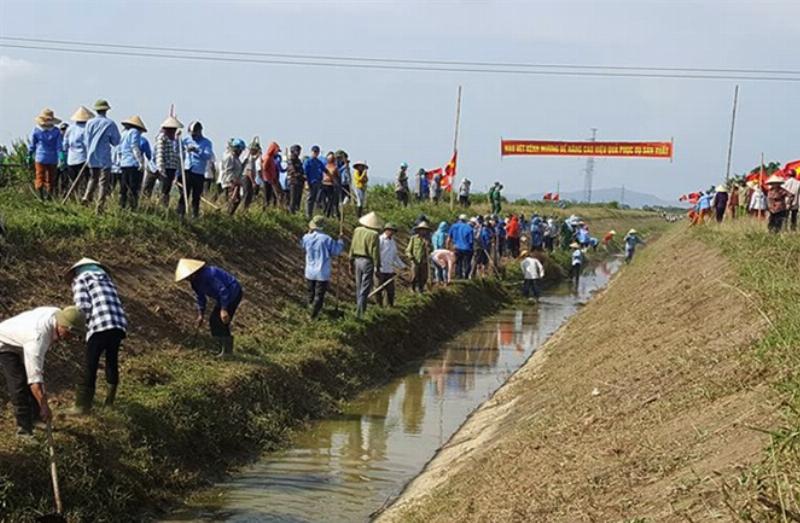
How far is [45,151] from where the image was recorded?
54.0 feet

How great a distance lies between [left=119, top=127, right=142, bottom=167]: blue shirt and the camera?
16.1 meters

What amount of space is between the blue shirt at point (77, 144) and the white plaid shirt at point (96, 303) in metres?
6.56

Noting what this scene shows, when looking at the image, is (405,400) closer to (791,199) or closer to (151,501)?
(151,501)

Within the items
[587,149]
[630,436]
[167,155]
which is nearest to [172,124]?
[167,155]

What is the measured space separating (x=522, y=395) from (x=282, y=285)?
6401 millimetres

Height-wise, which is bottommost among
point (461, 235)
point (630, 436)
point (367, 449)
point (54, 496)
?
point (367, 449)

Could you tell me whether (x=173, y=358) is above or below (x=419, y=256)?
Result: below

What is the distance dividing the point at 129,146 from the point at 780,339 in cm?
1090

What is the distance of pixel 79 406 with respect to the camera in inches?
398

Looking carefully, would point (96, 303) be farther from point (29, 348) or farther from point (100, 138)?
point (100, 138)

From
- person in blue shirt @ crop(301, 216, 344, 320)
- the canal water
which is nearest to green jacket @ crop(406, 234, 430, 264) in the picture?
the canal water

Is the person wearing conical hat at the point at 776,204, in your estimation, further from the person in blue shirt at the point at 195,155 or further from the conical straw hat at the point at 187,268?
the conical straw hat at the point at 187,268

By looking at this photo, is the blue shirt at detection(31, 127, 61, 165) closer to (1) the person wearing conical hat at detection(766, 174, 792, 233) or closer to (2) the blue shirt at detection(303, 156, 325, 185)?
(2) the blue shirt at detection(303, 156, 325, 185)

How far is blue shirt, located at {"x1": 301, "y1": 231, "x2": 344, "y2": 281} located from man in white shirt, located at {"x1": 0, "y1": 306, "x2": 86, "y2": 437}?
7.49 m
